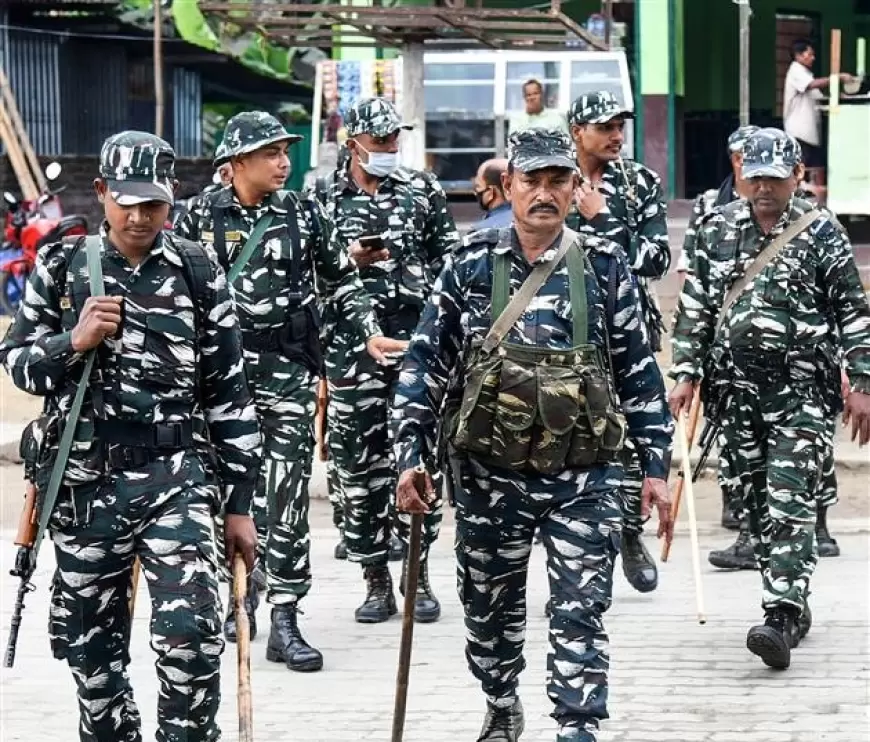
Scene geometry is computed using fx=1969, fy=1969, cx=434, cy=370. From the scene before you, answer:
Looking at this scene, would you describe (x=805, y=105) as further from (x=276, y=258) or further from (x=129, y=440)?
(x=129, y=440)

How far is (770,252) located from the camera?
7680mm

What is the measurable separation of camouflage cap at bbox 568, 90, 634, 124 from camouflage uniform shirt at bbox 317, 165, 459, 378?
85 centimetres

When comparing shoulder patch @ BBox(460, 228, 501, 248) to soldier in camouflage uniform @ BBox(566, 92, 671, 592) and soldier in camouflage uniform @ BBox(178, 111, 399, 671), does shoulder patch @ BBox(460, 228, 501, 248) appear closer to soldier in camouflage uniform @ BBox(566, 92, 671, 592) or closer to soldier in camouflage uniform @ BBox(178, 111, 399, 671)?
soldier in camouflage uniform @ BBox(178, 111, 399, 671)

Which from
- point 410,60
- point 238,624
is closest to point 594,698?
point 238,624

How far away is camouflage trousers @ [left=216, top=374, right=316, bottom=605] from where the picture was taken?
7.80 meters

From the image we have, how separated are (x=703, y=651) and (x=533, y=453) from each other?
243 centimetres

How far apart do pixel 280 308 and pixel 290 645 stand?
1.36 metres

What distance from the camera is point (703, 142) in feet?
76.9

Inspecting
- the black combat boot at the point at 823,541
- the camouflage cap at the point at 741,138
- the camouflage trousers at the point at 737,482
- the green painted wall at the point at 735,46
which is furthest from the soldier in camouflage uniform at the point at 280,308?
the green painted wall at the point at 735,46

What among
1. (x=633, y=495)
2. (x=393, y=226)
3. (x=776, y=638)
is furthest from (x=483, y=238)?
(x=633, y=495)

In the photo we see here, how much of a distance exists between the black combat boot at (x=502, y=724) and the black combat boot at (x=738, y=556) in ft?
11.7

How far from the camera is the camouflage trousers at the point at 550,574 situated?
576cm

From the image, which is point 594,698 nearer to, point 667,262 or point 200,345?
point 200,345

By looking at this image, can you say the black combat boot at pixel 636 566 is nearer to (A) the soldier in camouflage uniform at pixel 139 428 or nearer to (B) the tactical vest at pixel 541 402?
(B) the tactical vest at pixel 541 402
